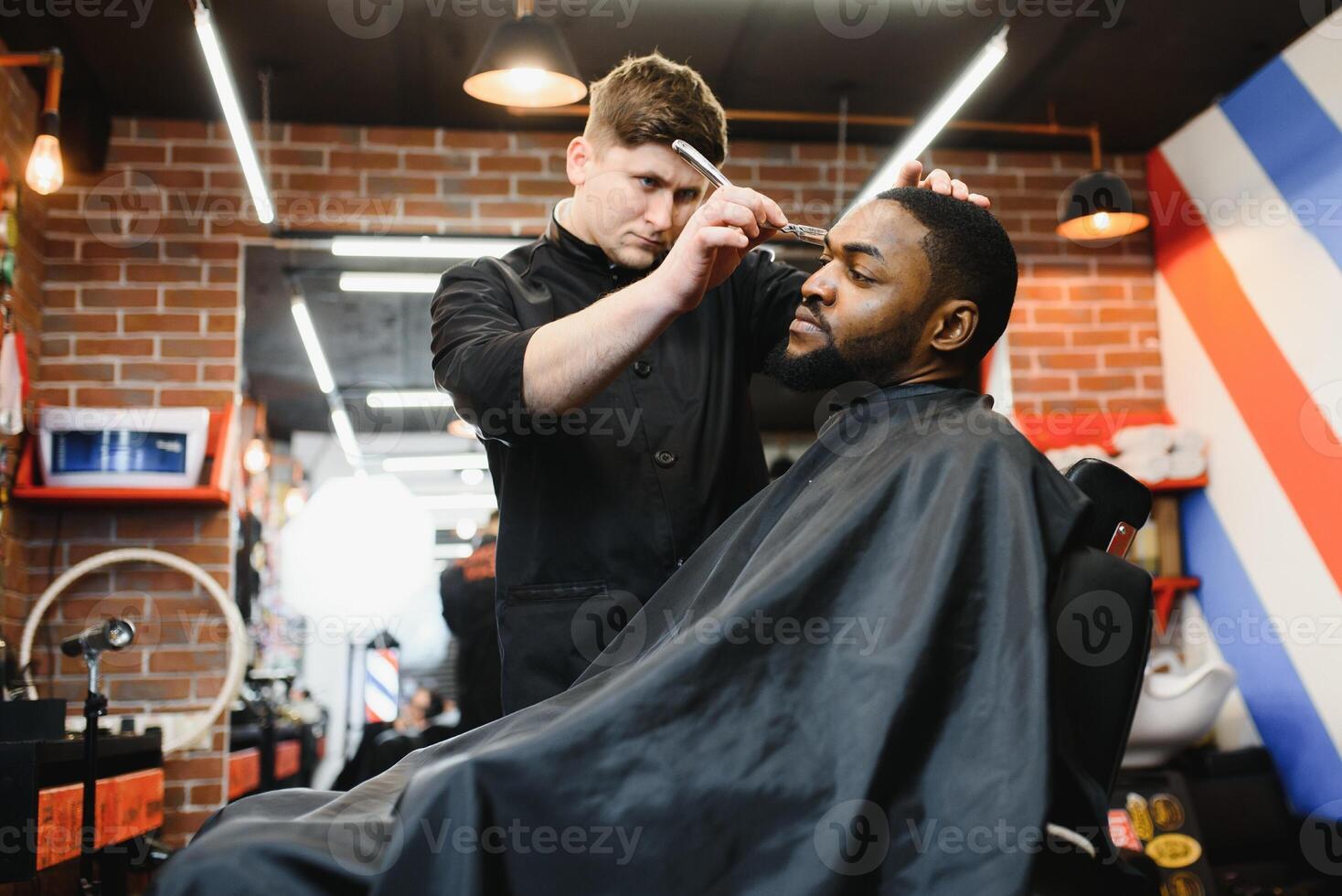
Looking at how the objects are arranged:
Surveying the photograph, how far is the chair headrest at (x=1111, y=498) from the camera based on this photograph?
145 centimetres

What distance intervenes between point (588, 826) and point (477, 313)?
0.78m

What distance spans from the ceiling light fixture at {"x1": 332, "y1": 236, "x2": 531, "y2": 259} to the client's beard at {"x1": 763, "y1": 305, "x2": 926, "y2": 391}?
9.03 feet

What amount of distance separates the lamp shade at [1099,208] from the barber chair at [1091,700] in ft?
9.74

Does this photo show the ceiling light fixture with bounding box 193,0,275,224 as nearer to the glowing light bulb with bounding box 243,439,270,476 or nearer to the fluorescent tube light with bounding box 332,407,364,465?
the glowing light bulb with bounding box 243,439,270,476

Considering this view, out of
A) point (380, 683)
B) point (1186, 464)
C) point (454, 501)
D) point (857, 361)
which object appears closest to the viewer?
point (857, 361)

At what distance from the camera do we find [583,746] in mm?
1095

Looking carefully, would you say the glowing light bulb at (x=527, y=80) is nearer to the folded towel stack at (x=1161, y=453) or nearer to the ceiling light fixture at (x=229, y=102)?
the ceiling light fixture at (x=229, y=102)

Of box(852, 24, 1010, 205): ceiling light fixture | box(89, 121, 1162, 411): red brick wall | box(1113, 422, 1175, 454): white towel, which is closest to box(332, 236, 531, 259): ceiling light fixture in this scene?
box(89, 121, 1162, 411): red brick wall

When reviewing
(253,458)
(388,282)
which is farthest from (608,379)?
(253,458)

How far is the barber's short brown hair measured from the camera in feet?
5.60

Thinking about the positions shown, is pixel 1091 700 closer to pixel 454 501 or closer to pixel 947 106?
pixel 947 106

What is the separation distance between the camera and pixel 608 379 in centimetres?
136

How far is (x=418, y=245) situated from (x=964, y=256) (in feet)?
10.1

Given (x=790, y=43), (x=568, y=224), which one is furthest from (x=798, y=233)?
(x=790, y=43)
